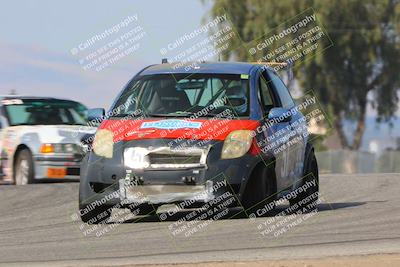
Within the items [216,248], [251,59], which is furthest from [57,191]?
[251,59]

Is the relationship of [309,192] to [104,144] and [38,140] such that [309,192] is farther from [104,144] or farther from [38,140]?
[38,140]

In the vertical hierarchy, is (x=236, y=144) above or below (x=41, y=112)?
below

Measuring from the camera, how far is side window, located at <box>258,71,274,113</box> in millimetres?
11845

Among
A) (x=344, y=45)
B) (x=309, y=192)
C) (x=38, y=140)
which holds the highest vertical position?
(x=38, y=140)

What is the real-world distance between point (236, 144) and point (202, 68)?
55.4 inches

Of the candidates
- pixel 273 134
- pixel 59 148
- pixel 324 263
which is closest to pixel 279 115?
pixel 273 134

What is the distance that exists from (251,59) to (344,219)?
36607 mm

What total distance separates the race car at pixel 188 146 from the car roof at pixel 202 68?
0.01 m

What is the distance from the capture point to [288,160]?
469 inches

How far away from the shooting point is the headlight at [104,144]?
10883 millimetres

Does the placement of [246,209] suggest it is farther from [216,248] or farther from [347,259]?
[347,259]

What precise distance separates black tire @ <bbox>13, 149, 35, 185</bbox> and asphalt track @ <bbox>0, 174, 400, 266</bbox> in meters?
4.97

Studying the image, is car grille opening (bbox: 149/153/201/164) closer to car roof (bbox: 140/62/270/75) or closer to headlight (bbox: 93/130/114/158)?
headlight (bbox: 93/130/114/158)

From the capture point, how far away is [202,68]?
11883 millimetres
